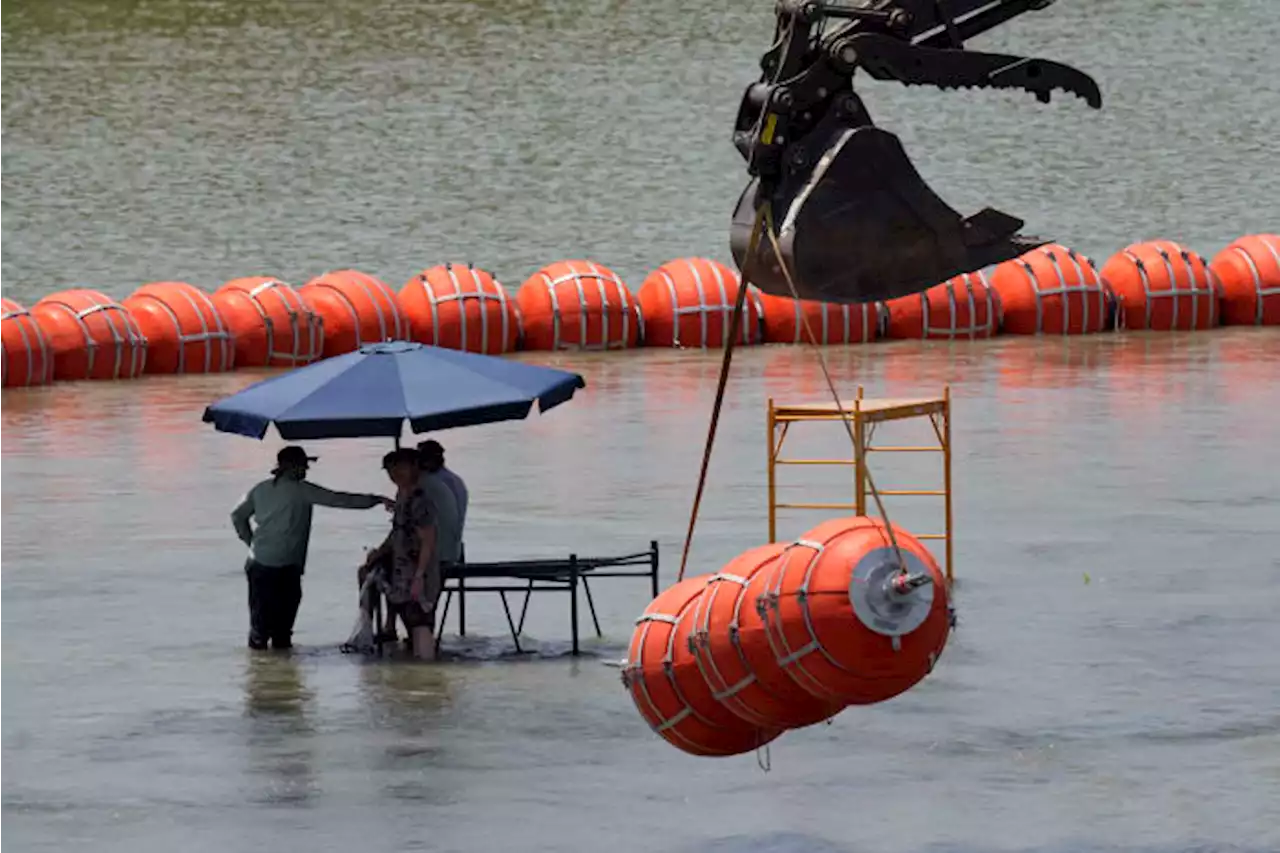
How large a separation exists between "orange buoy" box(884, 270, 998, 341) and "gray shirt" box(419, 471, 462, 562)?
72.0ft

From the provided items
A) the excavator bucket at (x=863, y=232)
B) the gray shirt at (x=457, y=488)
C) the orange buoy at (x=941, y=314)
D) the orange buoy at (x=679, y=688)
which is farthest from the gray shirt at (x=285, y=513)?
the orange buoy at (x=941, y=314)

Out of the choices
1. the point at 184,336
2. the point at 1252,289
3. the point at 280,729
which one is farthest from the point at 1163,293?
the point at 280,729

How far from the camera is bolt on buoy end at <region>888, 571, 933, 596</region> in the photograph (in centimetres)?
1294

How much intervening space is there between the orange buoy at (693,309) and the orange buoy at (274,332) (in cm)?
475

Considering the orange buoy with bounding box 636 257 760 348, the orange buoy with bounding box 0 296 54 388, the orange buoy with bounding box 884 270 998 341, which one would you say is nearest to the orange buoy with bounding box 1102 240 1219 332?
the orange buoy with bounding box 884 270 998 341

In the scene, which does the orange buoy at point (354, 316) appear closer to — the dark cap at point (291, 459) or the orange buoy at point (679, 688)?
the dark cap at point (291, 459)

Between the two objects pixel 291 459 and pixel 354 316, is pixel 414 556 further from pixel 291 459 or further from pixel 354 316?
pixel 354 316

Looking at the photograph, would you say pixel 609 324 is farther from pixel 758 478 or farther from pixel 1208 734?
pixel 1208 734

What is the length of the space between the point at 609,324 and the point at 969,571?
18729mm

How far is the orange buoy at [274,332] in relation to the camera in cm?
3944

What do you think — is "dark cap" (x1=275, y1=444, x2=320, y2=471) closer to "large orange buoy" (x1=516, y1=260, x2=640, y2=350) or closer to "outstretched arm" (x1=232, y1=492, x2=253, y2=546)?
"outstretched arm" (x1=232, y1=492, x2=253, y2=546)

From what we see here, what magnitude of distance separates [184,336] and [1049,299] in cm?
1211

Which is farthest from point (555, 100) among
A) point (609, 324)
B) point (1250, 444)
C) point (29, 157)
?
point (1250, 444)

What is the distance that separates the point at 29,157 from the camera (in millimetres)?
70562
